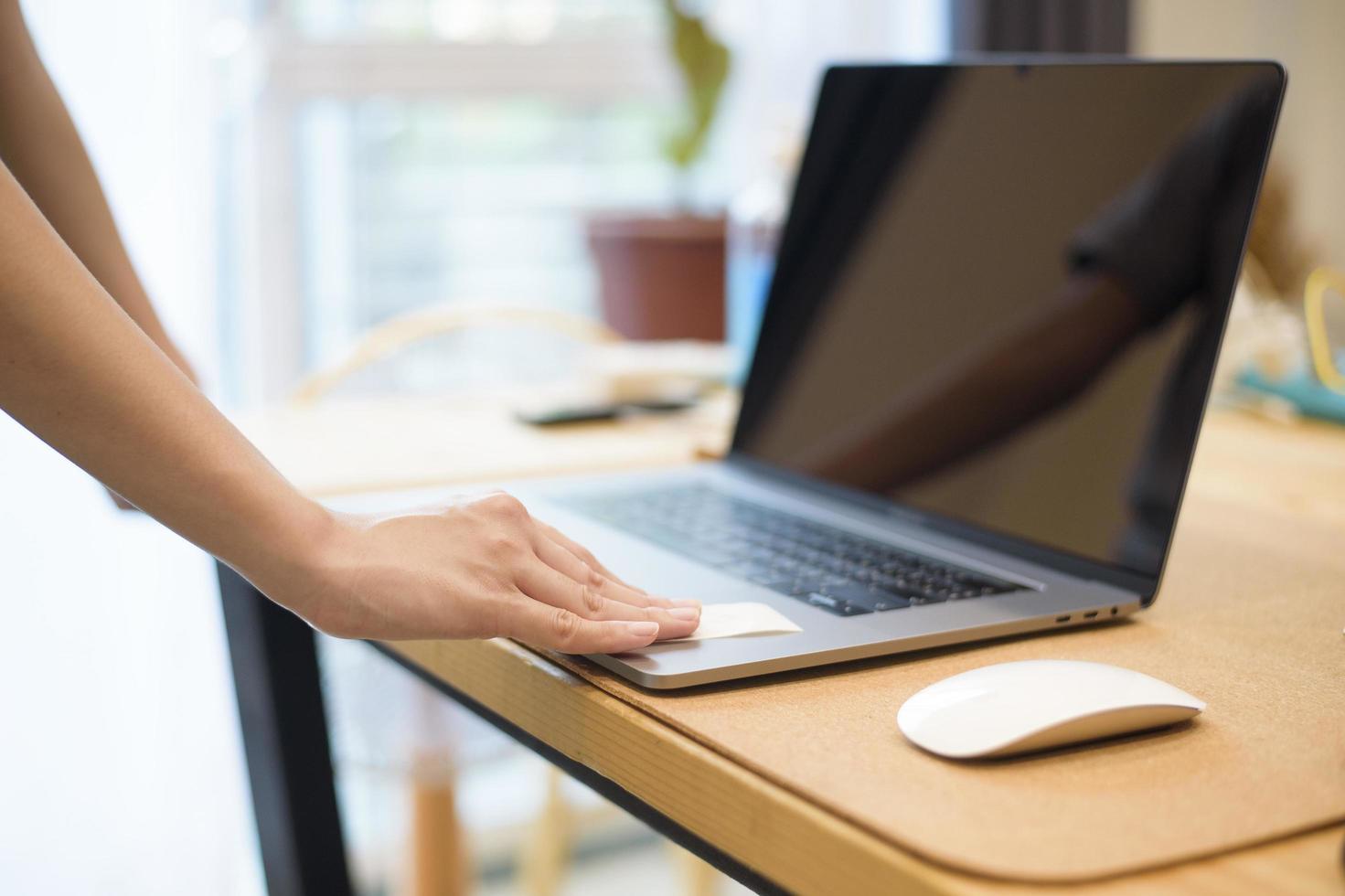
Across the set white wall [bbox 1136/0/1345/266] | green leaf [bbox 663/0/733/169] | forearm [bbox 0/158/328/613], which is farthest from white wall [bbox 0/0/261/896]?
white wall [bbox 1136/0/1345/266]

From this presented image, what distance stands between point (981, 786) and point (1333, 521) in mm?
597

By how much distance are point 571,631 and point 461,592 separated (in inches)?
2.1

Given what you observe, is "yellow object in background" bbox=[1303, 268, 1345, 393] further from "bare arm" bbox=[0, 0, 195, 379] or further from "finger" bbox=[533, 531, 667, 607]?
"bare arm" bbox=[0, 0, 195, 379]

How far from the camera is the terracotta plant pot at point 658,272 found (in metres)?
2.24

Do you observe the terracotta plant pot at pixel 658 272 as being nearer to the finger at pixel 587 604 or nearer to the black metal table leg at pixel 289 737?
the black metal table leg at pixel 289 737

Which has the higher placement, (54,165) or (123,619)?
(54,165)

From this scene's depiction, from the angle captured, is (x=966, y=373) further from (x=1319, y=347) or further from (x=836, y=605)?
(x=1319, y=347)

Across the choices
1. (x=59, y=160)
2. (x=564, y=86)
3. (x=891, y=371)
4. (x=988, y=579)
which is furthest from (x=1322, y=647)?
(x=564, y=86)

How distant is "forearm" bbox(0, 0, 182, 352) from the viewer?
0.97 metres

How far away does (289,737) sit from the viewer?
985mm

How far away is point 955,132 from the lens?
35.9 inches

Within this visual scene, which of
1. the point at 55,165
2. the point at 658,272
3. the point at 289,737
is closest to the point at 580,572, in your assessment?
the point at 289,737

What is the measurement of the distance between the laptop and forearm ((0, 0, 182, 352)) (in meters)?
0.41

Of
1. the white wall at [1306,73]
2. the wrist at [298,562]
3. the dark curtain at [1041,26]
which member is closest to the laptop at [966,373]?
the wrist at [298,562]
